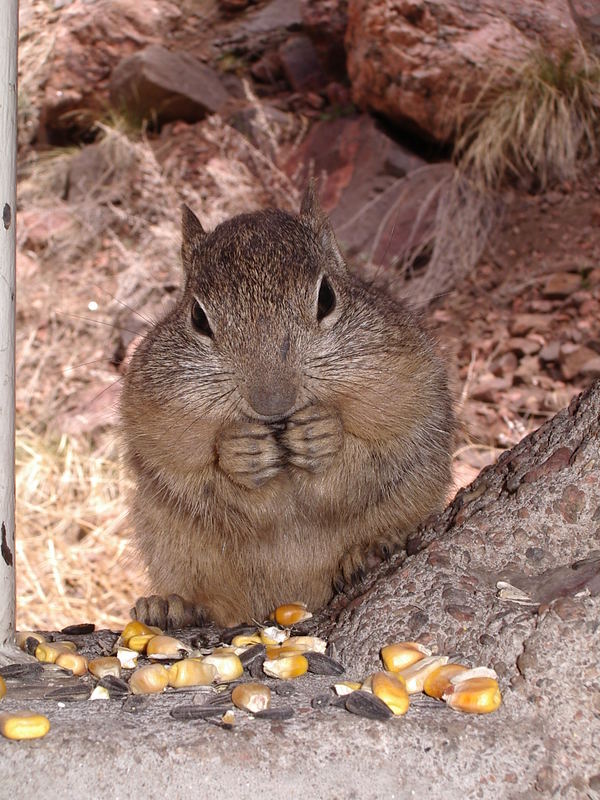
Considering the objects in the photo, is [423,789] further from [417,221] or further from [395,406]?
[417,221]

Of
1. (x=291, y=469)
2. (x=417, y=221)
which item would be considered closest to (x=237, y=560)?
(x=291, y=469)

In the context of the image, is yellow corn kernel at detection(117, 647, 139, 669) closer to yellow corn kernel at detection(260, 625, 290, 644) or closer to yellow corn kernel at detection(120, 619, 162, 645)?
yellow corn kernel at detection(120, 619, 162, 645)

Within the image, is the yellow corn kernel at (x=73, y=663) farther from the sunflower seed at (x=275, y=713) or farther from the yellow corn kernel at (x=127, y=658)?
the sunflower seed at (x=275, y=713)

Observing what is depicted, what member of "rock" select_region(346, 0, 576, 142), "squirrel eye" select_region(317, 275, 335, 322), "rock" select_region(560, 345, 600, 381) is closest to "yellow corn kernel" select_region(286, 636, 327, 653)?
"squirrel eye" select_region(317, 275, 335, 322)

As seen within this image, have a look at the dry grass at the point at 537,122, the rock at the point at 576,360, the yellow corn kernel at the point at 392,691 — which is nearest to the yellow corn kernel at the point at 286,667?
the yellow corn kernel at the point at 392,691

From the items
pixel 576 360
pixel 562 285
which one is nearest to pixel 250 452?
pixel 576 360

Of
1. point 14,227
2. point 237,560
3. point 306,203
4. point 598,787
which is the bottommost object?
point 237,560
